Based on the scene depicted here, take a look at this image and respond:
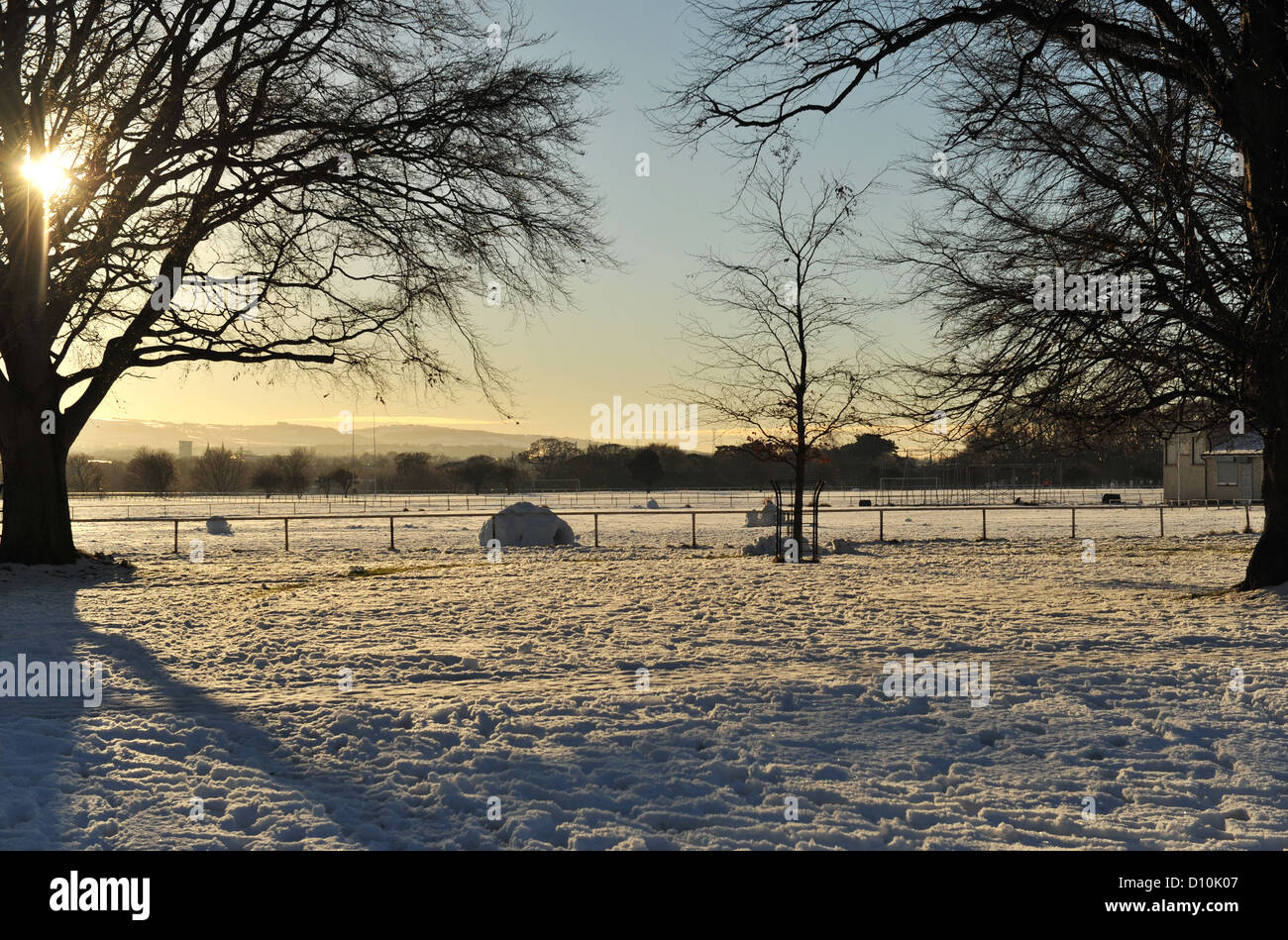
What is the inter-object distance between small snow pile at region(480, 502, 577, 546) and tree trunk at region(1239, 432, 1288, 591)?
1988 cm

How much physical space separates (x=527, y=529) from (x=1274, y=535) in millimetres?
21231

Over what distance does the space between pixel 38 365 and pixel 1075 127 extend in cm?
1792

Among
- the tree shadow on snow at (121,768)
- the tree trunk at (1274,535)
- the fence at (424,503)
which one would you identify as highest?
the tree trunk at (1274,535)

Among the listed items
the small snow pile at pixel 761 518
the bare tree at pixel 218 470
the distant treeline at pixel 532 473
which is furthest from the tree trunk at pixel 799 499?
the bare tree at pixel 218 470

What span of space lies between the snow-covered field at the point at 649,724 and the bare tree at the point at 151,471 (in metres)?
126

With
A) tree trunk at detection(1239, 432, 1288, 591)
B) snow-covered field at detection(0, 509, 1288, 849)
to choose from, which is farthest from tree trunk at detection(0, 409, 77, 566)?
tree trunk at detection(1239, 432, 1288, 591)

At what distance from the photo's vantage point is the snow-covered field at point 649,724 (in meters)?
5.17

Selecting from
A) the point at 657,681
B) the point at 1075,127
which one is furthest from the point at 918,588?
the point at 657,681

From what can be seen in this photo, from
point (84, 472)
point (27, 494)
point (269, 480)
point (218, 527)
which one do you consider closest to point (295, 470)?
point (269, 480)

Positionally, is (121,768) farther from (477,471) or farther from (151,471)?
(151,471)

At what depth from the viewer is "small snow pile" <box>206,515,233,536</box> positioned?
40406mm

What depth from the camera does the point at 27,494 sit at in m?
17.9

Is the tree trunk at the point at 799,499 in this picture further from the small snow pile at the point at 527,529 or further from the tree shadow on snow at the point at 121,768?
the tree shadow on snow at the point at 121,768
